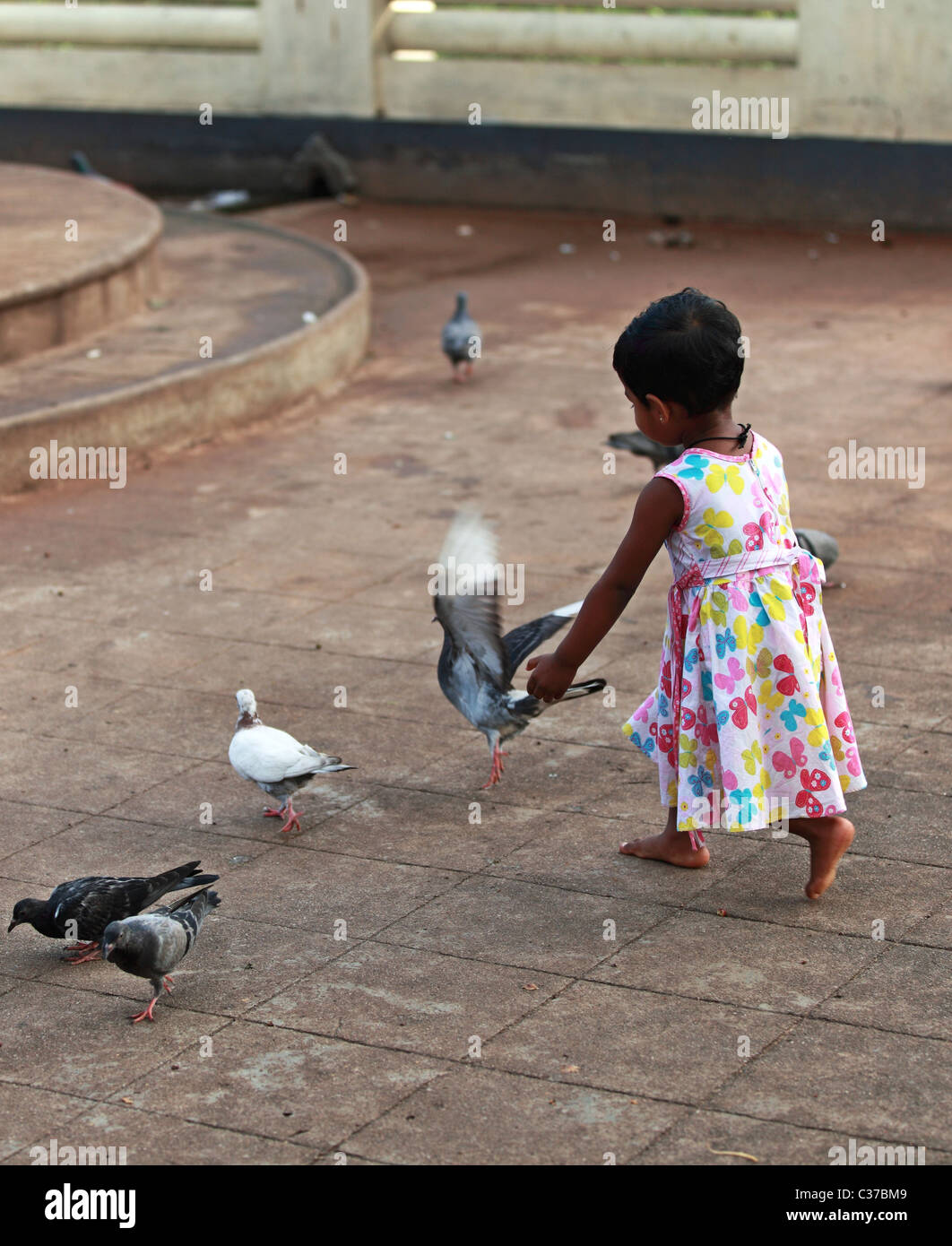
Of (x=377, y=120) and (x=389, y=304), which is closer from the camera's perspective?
(x=389, y=304)

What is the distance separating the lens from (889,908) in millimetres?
4984

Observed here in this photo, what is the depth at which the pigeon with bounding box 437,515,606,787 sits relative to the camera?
5770mm

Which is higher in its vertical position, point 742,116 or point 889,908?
point 742,116

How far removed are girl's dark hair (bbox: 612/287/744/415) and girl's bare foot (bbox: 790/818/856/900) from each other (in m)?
1.27

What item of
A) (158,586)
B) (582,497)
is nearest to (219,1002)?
(158,586)

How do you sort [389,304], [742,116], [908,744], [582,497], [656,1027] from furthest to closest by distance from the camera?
[742,116]
[389,304]
[582,497]
[908,744]
[656,1027]

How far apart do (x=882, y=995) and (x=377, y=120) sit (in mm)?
17533

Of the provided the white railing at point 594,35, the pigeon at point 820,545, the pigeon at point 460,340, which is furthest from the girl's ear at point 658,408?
the white railing at point 594,35

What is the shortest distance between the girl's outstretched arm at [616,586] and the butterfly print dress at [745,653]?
0.06 meters

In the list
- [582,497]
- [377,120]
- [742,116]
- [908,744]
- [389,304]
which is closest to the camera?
[908,744]

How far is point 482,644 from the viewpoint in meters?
5.80

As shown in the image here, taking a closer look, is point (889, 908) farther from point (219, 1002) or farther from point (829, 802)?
Answer: point (219, 1002)

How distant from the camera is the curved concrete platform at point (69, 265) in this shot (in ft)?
37.7

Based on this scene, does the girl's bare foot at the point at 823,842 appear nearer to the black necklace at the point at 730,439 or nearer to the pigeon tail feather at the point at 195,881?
the black necklace at the point at 730,439
